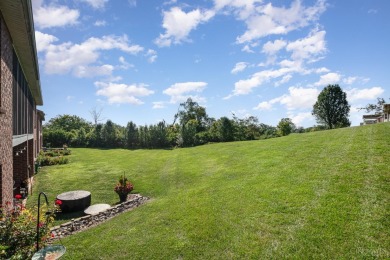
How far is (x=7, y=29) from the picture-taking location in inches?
A: 353

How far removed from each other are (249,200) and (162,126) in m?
39.1

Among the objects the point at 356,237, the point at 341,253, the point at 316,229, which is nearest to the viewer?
the point at 341,253

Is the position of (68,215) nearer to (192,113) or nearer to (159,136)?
(159,136)

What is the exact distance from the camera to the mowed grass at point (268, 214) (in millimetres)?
7465

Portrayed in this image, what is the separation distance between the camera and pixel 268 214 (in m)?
9.49

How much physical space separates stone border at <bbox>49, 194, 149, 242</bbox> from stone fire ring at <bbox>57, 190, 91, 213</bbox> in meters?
1.62

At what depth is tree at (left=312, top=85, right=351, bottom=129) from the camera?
175ft

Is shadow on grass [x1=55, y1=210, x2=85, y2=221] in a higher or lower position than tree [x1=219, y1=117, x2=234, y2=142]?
lower

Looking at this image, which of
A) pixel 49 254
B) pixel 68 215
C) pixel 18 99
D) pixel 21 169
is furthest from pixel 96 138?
pixel 49 254

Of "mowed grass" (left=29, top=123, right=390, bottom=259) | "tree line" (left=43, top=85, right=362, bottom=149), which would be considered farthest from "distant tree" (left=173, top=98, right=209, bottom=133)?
"mowed grass" (left=29, top=123, right=390, bottom=259)

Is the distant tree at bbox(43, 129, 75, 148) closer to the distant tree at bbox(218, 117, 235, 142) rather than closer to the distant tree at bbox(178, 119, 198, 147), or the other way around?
the distant tree at bbox(178, 119, 198, 147)

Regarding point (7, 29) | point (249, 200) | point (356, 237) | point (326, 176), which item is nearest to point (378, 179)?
point (326, 176)

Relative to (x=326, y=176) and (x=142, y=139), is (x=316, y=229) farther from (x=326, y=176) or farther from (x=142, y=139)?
(x=142, y=139)

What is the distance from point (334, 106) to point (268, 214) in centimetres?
5191
